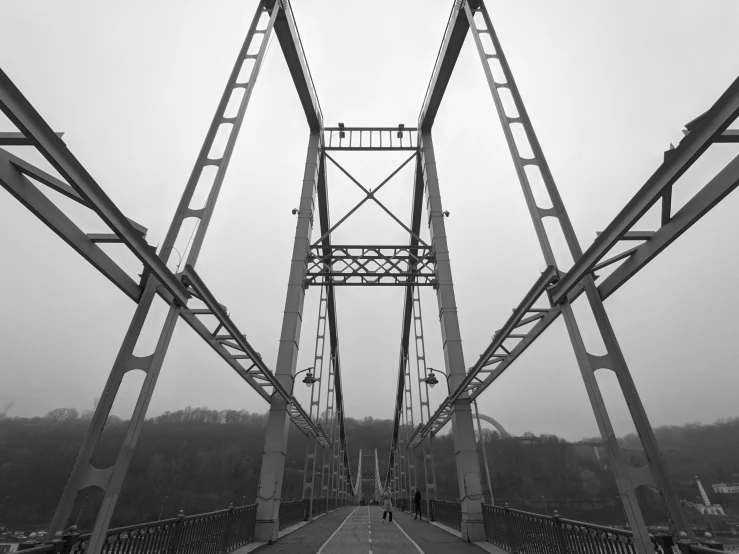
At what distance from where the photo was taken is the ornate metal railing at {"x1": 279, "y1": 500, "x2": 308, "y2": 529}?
1470cm

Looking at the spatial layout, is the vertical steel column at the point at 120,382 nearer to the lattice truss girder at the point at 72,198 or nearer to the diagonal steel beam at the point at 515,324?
the lattice truss girder at the point at 72,198

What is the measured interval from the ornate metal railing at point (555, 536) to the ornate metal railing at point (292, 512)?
763cm

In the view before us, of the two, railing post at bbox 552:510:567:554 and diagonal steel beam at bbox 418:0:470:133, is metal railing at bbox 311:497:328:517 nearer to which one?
railing post at bbox 552:510:567:554

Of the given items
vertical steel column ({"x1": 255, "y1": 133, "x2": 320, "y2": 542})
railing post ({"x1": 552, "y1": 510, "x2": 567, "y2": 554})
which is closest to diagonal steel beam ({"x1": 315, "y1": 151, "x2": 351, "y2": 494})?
vertical steel column ({"x1": 255, "y1": 133, "x2": 320, "y2": 542})

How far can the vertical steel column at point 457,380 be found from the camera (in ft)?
40.4

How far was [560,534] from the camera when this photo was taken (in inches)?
A: 285

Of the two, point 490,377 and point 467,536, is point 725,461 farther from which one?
point 467,536

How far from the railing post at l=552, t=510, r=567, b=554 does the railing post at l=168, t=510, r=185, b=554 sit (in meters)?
7.10

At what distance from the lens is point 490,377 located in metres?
12.1

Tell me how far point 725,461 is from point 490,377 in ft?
20.1

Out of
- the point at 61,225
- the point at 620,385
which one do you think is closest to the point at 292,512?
the point at 620,385

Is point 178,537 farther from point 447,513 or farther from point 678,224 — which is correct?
point 447,513

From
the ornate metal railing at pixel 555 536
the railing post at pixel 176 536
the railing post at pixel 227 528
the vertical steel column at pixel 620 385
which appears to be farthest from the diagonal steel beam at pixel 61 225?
the ornate metal railing at pixel 555 536

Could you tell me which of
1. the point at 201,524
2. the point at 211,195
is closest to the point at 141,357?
the point at 211,195
